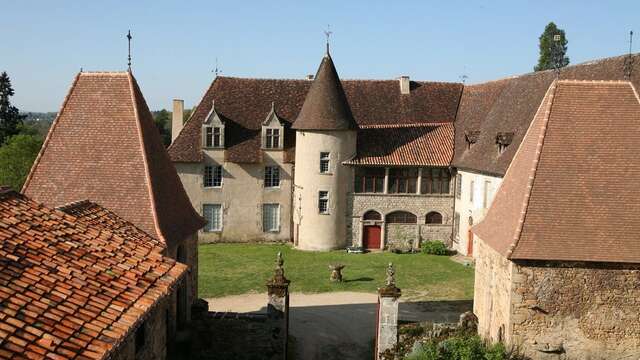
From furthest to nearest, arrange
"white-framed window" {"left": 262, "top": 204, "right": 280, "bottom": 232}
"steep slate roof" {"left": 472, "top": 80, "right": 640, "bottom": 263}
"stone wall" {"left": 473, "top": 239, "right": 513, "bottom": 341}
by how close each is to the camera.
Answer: "white-framed window" {"left": 262, "top": 204, "right": 280, "bottom": 232} → "stone wall" {"left": 473, "top": 239, "right": 513, "bottom": 341} → "steep slate roof" {"left": 472, "top": 80, "right": 640, "bottom": 263}

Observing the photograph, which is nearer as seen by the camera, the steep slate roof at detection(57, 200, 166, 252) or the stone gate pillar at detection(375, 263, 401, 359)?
the steep slate roof at detection(57, 200, 166, 252)

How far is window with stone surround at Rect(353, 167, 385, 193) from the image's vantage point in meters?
35.2

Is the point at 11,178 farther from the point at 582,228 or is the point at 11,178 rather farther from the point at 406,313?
the point at 582,228

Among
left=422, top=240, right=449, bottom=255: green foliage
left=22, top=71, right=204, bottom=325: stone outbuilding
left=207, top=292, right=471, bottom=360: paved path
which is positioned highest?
left=22, top=71, right=204, bottom=325: stone outbuilding

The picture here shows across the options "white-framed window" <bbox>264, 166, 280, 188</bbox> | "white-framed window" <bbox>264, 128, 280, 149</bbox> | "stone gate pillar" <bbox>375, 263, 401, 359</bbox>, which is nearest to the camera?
"stone gate pillar" <bbox>375, 263, 401, 359</bbox>

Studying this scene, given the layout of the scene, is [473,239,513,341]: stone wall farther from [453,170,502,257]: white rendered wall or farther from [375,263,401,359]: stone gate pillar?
[453,170,502,257]: white rendered wall

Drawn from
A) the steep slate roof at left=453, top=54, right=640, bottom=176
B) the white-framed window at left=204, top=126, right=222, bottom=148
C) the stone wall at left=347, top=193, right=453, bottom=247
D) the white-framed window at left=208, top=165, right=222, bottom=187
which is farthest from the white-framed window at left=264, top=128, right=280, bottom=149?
the steep slate roof at left=453, top=54, right=640, bottom=176

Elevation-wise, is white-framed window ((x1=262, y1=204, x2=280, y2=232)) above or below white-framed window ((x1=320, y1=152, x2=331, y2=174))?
below

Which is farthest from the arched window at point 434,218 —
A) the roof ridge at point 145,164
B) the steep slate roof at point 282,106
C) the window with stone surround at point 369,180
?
the roof ridge at point 145,164

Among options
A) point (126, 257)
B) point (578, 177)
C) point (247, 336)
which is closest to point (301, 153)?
point (247, 336)

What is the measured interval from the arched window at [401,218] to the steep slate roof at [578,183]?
1837 cm

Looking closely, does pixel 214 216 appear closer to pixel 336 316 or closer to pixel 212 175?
pixel 212 175

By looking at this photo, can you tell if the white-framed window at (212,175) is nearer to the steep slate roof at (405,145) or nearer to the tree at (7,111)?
the steep slate roof at (405,145)

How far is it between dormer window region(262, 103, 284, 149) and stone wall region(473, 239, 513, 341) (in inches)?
791
